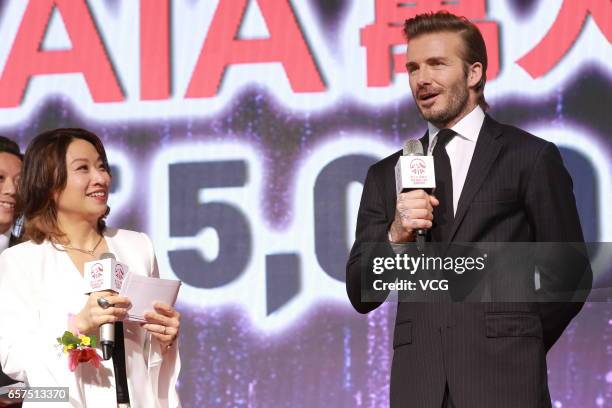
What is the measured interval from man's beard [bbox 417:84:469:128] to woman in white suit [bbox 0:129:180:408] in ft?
3.19

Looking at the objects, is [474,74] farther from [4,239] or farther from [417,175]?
[4,239]

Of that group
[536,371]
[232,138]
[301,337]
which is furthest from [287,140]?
[536,371]

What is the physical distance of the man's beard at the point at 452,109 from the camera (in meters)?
2.74

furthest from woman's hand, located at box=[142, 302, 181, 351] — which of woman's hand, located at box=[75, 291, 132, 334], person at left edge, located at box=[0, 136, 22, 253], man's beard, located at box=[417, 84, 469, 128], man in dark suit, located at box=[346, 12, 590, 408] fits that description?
person at left edge, located at box=[0, 136, 22, 253]

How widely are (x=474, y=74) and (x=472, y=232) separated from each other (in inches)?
20.4

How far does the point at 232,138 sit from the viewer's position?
461 centimetres

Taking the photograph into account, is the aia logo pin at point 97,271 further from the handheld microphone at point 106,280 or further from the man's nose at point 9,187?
the man's nose at point 9,187

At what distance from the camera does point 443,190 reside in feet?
8.69

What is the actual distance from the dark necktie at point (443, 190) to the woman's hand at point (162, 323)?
846 millimetres

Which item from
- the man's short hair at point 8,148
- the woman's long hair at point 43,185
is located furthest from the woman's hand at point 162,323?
the man's short hair at point 8,148

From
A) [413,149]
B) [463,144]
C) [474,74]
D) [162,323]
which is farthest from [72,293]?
[474,74]

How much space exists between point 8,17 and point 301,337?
7.24ft

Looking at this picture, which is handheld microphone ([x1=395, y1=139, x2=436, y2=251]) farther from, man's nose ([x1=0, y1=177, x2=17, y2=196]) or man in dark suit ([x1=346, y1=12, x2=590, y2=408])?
man's nose ([x1=0, y1=177, x2=17, y2=196])

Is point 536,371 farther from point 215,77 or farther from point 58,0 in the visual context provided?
point 58,0
